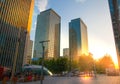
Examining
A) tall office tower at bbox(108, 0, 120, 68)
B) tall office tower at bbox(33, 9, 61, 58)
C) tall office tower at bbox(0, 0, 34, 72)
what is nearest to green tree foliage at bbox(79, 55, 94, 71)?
tall office tower at bbox(108, 0, 120, 68)

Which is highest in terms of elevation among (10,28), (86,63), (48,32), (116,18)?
(48,32)

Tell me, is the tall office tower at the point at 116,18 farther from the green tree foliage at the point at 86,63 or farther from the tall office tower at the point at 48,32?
the tall office tower at the point at 48,32

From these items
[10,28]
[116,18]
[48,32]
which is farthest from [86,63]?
[48,32]

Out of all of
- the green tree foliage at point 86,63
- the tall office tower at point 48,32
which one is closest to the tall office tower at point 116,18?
the green tree foliage at point 86,63

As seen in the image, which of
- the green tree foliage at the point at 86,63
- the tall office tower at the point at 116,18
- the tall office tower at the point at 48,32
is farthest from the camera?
the tall office tower at the point at 48,32

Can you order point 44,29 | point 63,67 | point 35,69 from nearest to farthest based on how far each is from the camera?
point 35,69
point 63,67
point 44,29

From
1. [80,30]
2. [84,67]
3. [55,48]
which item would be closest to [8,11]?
[84,67]

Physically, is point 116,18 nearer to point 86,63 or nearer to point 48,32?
point 86,63

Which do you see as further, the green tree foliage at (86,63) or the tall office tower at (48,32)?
the tall office tower at (48,32)

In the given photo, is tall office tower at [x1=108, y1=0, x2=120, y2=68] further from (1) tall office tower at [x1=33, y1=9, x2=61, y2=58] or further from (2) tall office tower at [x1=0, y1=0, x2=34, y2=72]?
(1) tall office tower at [x1=33, y1=9, x2=61, y2=58]

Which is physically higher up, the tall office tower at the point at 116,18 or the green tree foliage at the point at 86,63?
the tall office tower at the point at 116,18

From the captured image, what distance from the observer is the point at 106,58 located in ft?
241

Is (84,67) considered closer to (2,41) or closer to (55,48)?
(2,41)

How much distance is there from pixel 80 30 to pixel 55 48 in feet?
154
